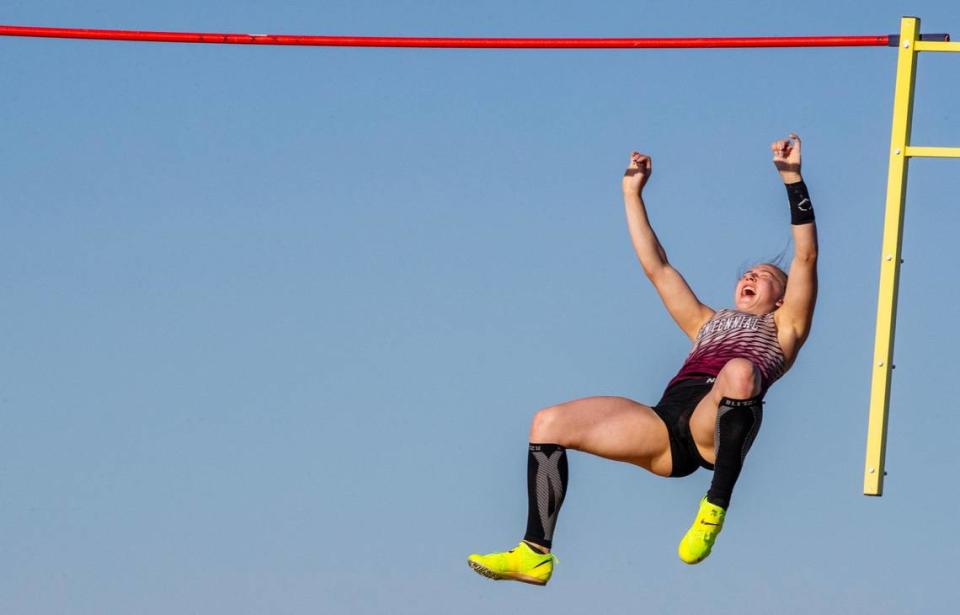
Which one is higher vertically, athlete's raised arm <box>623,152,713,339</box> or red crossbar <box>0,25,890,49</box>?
red crossbar <box>0,25,890,49</box>

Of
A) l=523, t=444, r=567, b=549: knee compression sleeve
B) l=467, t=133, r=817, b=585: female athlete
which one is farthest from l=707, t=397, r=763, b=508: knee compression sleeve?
l=523, t=444, r=567, b=549: knee compression sleeve

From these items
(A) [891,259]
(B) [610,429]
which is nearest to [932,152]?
(A) [891,259]

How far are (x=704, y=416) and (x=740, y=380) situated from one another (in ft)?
1.04

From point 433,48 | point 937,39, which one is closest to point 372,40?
point 433,48

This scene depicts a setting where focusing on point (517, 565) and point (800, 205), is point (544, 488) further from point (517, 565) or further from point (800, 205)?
point (800, 205)

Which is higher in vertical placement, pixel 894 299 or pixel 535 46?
pixel 535 46

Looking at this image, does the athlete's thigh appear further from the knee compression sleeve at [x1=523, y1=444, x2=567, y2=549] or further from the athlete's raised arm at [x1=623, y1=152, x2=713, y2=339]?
the athlete's raised arm at [x1=623, y1=152, x2=713, y2=339]

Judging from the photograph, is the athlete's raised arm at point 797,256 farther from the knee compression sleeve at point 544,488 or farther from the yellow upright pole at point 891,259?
the knee compression sleeve at point 544,488

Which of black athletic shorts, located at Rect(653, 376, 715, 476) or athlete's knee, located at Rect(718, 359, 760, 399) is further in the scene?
black athletic shorts, located at Rect(653, 376, 715, 476)

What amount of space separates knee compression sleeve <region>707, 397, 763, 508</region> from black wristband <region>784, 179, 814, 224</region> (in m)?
0.91

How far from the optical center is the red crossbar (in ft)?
32.6

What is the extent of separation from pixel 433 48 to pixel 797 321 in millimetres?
2238

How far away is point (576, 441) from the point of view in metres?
9.81

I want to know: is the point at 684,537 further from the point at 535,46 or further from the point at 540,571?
the point at 535,46
